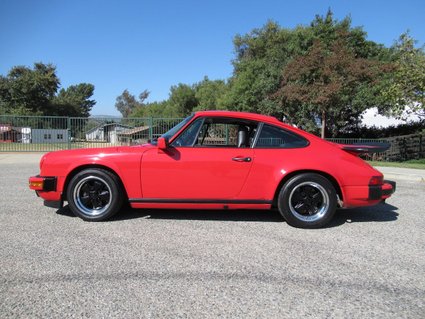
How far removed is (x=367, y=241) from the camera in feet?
13.3

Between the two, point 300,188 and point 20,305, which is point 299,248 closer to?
point 300,188

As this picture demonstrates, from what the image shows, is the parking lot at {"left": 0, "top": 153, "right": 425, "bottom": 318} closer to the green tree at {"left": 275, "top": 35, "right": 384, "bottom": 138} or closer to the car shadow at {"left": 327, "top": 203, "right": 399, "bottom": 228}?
the car shadow at {"left": 327, "top": 203, "right": 399, "bottom": 228}

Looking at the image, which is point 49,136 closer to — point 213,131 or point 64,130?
point 64,130

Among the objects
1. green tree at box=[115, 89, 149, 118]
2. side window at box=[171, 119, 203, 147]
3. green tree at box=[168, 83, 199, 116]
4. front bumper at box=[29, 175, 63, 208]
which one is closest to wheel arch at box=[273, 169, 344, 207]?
side window at box=[171, 119, 203, 147]

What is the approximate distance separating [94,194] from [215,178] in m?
1.62

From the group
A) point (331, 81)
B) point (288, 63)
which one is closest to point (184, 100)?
point (288, 63)

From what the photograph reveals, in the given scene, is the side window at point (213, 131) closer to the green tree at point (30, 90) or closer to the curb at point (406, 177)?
the curb at point (406, 177)

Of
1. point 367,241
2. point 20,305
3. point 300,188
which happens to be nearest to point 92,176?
point 20,305

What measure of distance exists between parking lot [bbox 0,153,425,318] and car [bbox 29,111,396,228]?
0.30 metres

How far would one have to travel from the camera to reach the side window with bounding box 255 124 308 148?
180 inches

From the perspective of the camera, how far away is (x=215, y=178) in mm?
4434

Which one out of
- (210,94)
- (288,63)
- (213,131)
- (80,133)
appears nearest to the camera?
(213,131)

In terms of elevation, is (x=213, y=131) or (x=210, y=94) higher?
(x=210, y=94)

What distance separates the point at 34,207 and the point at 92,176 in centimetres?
160
